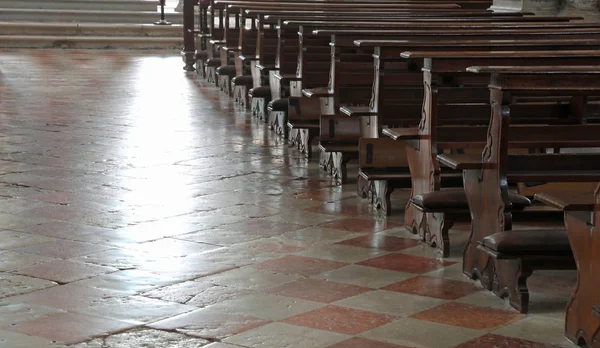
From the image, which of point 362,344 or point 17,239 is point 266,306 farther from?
point 17,239

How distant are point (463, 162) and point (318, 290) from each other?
78 centimetres

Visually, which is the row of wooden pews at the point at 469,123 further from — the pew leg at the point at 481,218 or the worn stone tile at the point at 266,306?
the worn stone tile at the point at 266,306

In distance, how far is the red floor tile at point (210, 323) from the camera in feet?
11.5

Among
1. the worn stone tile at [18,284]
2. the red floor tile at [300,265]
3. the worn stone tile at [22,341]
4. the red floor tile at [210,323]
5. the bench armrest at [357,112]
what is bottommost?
the worn stone tile at [18,284]

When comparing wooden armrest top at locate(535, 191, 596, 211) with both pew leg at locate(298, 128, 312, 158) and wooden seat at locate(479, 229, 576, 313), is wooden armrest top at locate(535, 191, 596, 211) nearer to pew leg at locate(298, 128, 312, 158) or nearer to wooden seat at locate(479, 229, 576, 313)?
wooden seat at locate(479, 229, 576, 313)

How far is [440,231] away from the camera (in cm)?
460

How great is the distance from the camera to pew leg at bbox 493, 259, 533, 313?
3.73 m

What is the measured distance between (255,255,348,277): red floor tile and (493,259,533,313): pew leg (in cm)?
78

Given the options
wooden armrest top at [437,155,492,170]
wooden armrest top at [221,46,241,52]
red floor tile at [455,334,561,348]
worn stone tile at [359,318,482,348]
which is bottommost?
worn stone tile at [359,318,482,348]

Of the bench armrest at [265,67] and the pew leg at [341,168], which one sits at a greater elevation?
the bench armrest at [265,67]

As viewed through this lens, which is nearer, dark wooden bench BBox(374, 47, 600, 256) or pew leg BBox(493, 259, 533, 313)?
pew leg BBox(493, 259, 533, 313)

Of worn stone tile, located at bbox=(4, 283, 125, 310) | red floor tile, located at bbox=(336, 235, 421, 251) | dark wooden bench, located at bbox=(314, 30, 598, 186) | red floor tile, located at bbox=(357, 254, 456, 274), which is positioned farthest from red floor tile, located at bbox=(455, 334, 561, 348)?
dark wooden bench, located at bbox=(314, 30, 598, 186)

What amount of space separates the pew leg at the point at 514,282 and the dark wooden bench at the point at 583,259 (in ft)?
0.94

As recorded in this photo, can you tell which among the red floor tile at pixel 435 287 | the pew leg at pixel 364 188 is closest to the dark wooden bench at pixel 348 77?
the pew leg at pixel 364 188
